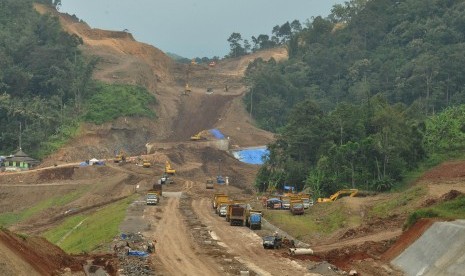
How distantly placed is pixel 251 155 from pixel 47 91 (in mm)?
43301

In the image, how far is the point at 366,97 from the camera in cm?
14500

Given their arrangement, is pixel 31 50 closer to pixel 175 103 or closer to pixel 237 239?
pixel 175 103

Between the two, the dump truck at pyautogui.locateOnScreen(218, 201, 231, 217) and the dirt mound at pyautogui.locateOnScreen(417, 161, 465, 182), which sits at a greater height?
the dirt mound at pyautogui.locateOnScreen(417, 161, 465, 182)

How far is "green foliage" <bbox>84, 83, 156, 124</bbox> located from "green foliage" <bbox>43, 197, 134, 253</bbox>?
5422 cm

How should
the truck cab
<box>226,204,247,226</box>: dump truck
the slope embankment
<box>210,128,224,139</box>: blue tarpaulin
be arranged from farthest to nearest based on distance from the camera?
<box>210,128,224,139</box>: blue tarpaulin → <box>226,204,247,226</box>: dump truck → the truck cab → the slope embankment

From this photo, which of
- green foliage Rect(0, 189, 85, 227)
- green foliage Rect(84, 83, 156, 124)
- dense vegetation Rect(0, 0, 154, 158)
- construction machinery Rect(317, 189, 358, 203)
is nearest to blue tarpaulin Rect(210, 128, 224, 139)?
green foliage Rect(84, 83, 156, 124)

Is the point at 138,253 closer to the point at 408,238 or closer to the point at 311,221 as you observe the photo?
the point at 408,238

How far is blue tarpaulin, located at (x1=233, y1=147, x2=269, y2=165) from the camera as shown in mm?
136375

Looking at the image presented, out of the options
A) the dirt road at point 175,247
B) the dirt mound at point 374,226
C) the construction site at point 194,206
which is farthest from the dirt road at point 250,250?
the dirt mound at point 374,226

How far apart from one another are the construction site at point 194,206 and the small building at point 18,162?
2178 millimetres

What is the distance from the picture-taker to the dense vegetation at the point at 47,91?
→ 135m

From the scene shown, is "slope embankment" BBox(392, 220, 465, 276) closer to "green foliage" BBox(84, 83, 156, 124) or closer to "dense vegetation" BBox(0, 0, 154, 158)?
"dense vegetation" BBox(0, 0, 154, 158)

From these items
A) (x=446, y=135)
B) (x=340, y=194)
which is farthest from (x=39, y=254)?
(x=446, y=135)

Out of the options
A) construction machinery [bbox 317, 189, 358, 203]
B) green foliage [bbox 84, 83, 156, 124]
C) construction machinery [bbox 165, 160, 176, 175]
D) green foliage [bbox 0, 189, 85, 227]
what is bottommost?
green foliage [bbox 0, 189, 85, 227]
